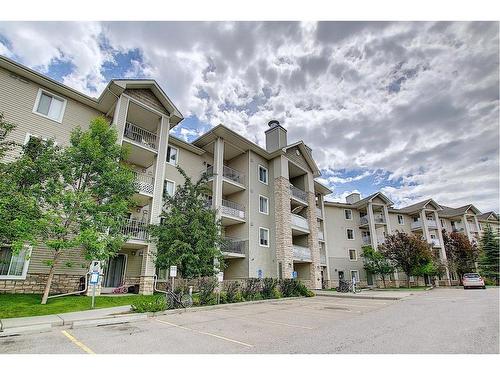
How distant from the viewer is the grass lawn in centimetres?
1048

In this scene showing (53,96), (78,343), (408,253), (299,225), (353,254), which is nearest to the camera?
(78,343)

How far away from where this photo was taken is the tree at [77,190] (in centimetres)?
1178

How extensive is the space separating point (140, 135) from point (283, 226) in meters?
13.4

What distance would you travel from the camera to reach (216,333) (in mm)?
8109

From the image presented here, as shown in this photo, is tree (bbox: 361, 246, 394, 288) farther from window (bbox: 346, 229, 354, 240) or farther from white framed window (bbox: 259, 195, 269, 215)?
white framed window (bbox: 259, 195, 269, 215)

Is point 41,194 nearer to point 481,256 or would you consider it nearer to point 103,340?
point 103,340

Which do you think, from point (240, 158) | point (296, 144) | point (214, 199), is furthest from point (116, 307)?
point (296, 144)

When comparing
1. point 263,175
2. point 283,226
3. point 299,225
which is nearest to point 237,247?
point 283,226

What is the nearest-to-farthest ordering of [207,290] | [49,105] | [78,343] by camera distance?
[78,343] < [207,290] < [49,105]

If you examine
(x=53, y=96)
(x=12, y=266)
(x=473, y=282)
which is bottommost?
(x=473, y=282)

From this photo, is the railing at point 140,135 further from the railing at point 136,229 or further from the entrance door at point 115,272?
the entrance door at point 115,272

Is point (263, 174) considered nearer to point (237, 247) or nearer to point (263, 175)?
point (263, 175)

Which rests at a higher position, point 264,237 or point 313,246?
point 264,237

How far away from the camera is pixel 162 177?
19.3m
